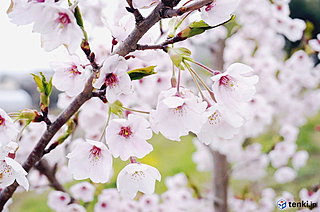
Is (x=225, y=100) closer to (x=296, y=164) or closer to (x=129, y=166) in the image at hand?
(x=129, y=166)

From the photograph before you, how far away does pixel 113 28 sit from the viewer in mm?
576

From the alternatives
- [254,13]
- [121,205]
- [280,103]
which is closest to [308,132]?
[280,103]

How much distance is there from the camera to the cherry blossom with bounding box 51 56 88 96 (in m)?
0.58

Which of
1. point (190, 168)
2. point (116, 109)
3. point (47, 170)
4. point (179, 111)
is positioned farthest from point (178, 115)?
point (190, 168)

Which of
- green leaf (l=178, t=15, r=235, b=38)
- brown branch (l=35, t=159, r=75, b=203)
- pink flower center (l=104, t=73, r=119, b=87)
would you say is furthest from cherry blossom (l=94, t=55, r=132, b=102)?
brown branch (l=35, t=159, r=75, b=203)

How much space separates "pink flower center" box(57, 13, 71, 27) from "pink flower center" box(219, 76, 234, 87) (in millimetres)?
Result: 256

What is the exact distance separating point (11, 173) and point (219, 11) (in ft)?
1.41

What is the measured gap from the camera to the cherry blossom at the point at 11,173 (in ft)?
1.85

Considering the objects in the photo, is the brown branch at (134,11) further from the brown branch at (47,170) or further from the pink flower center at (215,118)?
the brown branch at (47,170)

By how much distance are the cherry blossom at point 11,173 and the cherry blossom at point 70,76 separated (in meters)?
0.14

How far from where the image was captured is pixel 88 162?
0.62m

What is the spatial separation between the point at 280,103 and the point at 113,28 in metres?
1.85

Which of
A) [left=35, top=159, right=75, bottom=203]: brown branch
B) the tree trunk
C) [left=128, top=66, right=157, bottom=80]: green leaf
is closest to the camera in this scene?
[left=128, top=66, right=157, bottom=80]: green leaf

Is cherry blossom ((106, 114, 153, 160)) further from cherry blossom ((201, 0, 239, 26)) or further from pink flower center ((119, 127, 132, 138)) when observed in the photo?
cherry blossom ((201, 0, 239, 26))
